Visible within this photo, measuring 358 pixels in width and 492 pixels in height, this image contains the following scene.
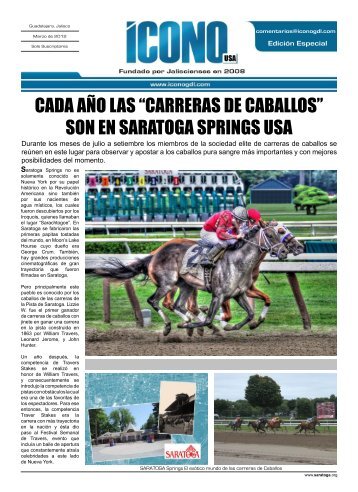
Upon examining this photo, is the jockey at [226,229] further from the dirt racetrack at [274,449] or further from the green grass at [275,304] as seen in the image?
the dirt racetrack at [274,449]

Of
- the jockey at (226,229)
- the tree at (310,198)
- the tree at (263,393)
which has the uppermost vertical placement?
the tree at (310,198)

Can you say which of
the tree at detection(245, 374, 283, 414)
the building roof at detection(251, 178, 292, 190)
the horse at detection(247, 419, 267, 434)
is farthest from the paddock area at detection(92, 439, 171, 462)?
the building roof at detection(251, 178, 292, 190)

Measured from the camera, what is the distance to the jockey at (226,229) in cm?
1666

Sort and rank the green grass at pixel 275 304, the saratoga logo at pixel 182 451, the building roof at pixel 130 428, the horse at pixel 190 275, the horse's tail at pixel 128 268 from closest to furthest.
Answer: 1. the building roof at pixel 130 428
2. the saratoga logo at pixel 182 451
3. the green grass at pixel 275 304
4. the horse at pixel 190 275
5. the horse's tail at pixel 128 268

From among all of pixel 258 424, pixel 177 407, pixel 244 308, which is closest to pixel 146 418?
pixel 177 407

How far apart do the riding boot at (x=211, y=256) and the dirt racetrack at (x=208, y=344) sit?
2.75ft

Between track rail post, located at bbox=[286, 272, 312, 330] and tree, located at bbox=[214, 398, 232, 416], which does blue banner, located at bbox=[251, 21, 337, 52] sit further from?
tree, located at bbox=[214, 398, 232, 416]

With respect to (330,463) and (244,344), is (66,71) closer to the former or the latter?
(244,344)

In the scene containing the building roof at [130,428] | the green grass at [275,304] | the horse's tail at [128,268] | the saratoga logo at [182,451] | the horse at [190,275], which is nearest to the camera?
the building roof at [130,428]

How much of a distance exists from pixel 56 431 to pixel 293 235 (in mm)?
3709

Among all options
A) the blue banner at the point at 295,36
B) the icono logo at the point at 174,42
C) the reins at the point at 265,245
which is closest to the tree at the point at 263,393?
the reins at the point at 265,245

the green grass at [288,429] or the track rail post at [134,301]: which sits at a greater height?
the track rail post at [134,301]

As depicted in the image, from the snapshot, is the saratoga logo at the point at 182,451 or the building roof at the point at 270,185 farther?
the building roof at the point at 270,185

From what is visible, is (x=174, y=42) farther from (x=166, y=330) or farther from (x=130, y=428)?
(x=130, y=428)
